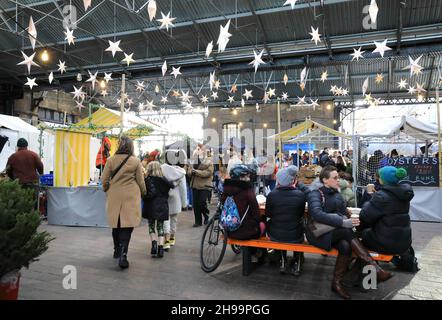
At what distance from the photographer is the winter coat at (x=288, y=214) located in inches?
159

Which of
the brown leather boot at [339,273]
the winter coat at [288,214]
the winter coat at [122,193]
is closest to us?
the brown leather boot at [339,273]

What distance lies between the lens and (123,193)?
460 cm

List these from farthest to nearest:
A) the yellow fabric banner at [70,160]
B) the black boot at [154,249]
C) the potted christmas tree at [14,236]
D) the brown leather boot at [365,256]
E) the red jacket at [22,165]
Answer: the yellow fabric banner at [70,160]
the red jacket at [22,165]
the black boot at [154,249]
the brown leather boot at [365,256]
the potted christmas tree at [14,236]

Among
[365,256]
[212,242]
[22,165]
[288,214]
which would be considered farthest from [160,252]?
[22,165]

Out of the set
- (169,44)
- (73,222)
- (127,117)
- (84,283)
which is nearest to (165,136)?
(127,117)

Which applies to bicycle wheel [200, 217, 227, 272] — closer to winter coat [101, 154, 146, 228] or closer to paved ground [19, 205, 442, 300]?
paved ground [19, 205, 442, 300]

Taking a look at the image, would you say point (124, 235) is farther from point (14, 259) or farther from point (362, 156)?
point (362, 156)

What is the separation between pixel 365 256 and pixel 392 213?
20.7 inches

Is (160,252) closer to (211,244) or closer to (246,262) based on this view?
(211,244)

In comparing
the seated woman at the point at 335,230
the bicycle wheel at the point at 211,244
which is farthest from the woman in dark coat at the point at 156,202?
the seated woman at the point at 335,230

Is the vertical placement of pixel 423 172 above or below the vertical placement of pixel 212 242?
above

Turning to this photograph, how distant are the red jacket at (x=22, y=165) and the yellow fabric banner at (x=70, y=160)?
3.81 ft

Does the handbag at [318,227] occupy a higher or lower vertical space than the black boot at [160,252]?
higher

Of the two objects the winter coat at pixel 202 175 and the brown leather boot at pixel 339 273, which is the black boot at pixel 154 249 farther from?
the brown leather boot at pixel 339 273
